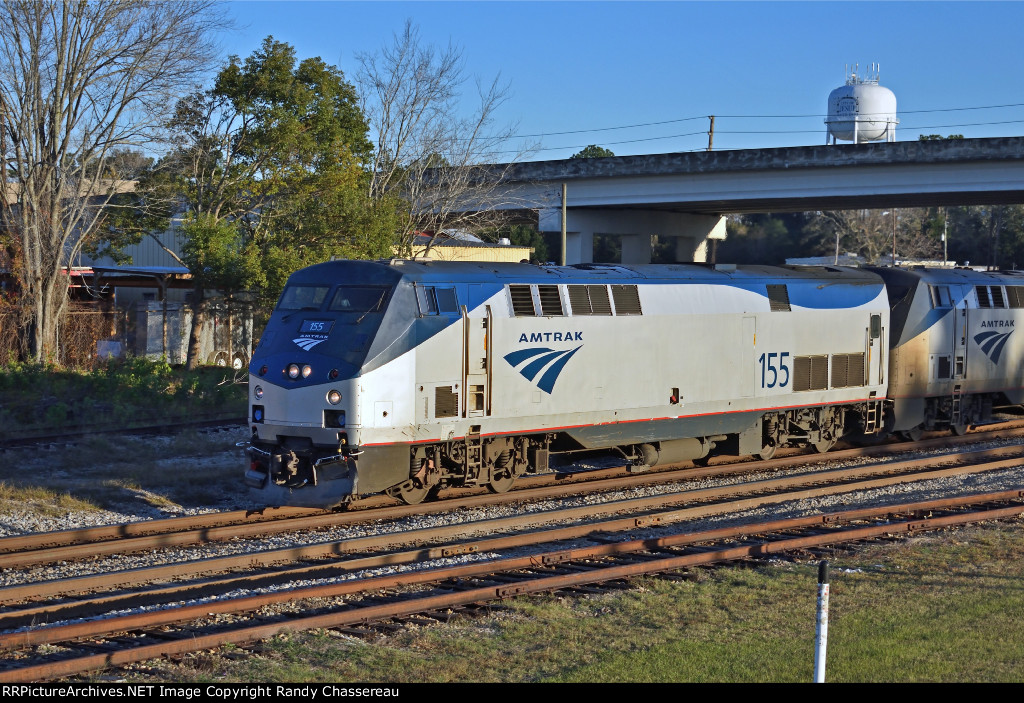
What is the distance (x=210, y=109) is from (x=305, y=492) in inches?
841

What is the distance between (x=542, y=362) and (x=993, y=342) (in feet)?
45.4

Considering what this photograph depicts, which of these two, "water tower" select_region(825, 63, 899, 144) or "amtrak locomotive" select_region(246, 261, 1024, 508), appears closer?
"amtrak locomotive" select_region(246, 261, 1024, 508)

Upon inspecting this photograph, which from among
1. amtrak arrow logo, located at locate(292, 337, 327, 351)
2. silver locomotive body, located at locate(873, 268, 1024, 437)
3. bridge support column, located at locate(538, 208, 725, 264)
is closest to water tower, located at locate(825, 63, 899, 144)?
bridge support column, located at locate(538, 208, 725, 264)

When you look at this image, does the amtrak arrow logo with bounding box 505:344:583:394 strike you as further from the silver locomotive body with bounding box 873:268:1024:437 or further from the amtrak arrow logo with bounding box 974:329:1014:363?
the amtrak arrow logo with bounding box 974:329:1014:363

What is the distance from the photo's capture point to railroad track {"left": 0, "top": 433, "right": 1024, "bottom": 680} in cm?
905

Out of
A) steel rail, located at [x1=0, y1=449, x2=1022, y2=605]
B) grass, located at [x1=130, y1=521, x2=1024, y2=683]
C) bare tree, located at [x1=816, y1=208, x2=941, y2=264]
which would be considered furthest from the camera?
bare tree, located at [x1=816, y1=208, x2=941, y2=264]

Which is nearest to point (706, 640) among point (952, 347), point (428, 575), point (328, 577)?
point (428, 575)

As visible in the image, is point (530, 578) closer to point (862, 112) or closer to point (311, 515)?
point (311, 515)

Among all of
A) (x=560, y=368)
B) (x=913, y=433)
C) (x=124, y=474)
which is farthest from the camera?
(x=913, y=433)

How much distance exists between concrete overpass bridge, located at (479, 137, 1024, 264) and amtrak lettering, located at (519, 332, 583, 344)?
2336 centimetres

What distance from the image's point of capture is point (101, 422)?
23.1m

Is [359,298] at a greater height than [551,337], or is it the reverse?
[359,298]

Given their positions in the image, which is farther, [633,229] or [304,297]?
[633,229]

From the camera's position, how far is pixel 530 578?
11680mm
